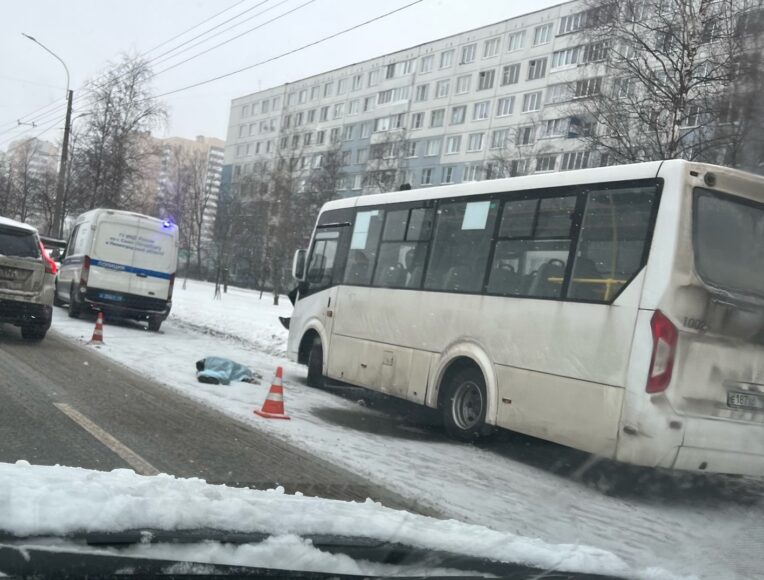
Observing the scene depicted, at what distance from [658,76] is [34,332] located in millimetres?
15582

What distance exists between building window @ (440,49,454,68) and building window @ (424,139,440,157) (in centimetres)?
636

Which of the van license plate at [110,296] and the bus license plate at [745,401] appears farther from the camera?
the van license plate at [110,296]

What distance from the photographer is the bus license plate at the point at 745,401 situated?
6.38 meters

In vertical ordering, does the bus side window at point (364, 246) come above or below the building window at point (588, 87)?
below

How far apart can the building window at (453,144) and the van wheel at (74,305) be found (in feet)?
140

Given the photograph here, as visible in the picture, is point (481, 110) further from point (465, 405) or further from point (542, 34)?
point (465, 405)

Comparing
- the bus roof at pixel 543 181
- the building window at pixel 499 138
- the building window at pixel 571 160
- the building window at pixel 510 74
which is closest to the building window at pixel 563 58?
the building window at pixel 510 74

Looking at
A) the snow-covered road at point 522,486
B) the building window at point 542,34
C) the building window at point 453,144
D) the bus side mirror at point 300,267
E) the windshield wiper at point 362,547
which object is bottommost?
the snow-covered road at point 522,486

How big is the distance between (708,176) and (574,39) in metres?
19.0

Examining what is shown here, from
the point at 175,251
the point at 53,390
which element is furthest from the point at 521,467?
the point at 175,251

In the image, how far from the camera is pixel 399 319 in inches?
383

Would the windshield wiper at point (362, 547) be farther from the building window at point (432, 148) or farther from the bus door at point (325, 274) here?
the building window at point (432, 148)

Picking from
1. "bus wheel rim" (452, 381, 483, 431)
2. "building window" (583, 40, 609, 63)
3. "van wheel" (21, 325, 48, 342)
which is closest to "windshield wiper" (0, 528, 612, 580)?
"bus wheel rim" (452, 381, 483, 431)

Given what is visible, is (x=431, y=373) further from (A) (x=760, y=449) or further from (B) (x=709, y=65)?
(B) (x=709, y=65)
